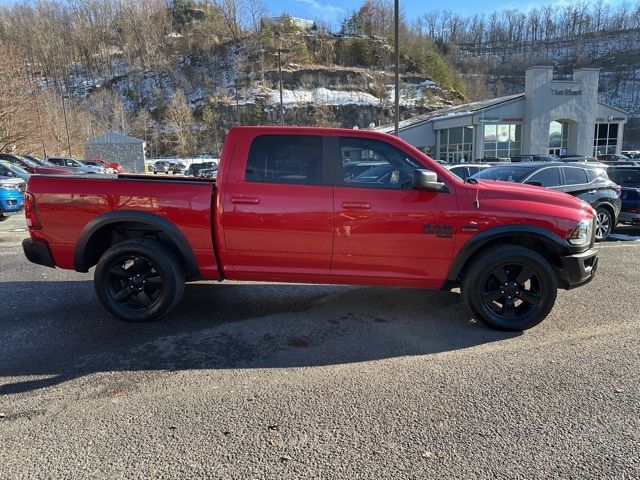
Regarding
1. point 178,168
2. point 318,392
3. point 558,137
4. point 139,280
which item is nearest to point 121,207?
point 139,280

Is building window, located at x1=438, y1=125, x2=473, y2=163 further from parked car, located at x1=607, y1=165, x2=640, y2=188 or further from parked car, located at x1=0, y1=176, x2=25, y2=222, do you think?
parked car, located at x1=0, y1=176, x2=25, y2=222

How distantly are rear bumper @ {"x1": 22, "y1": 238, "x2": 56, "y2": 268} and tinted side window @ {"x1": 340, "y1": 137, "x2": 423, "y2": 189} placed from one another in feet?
10.4

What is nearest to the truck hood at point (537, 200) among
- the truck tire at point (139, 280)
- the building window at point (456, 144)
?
the truck tire at point (139, 280)

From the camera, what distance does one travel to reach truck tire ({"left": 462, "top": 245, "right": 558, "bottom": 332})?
430cm

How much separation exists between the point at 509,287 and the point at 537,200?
91 centimetres

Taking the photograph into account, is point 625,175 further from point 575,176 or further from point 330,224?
point 330,224

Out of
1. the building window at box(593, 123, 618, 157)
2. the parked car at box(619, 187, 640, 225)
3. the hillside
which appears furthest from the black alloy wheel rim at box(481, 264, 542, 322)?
the hillside

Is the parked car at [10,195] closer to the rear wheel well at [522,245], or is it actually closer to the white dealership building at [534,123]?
the rear wheel well at [522,245]

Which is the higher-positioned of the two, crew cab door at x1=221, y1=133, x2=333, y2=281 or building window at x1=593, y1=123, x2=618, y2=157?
building window at x1=593, y1=123, x2=618, y2=157

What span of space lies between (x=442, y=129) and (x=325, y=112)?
35.8 m

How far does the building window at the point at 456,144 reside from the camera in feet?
145

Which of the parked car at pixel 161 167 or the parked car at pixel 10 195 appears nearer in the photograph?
the parked car at pixel 10 195

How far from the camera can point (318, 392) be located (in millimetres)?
3262

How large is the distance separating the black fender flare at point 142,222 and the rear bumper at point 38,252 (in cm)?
33
